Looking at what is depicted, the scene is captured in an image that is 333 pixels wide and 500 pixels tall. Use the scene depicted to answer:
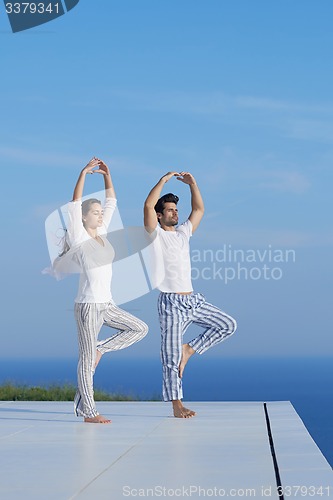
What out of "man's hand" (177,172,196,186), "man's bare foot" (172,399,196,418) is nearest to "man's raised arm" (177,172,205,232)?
"man's hand" (177,172,196,186)

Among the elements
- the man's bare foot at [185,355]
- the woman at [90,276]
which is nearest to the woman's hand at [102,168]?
the woman at [90,276]

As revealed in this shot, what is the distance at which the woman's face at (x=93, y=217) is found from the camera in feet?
22.8

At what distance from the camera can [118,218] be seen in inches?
283

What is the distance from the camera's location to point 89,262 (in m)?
6.85

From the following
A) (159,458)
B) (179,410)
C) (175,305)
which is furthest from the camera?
(179,410)

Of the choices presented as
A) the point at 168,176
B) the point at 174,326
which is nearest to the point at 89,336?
the point at 174,326

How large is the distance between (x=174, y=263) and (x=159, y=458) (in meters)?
2.45

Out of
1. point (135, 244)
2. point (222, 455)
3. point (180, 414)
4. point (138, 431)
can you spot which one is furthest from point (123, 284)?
point (222, 455)

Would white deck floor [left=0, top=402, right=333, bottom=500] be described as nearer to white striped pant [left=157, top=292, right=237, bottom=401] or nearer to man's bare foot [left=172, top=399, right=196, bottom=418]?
man's bare foot [left=172, top=399, right=196, bottom=418]

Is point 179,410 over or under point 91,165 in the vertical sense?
under

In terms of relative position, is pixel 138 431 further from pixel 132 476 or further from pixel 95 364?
pixel 132 476

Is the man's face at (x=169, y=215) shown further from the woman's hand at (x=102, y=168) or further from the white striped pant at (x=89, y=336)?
the white striped pant at (x=89, y=336)

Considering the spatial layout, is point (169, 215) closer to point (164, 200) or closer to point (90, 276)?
point (164, 200)

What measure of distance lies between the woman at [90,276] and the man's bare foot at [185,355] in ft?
1.81
